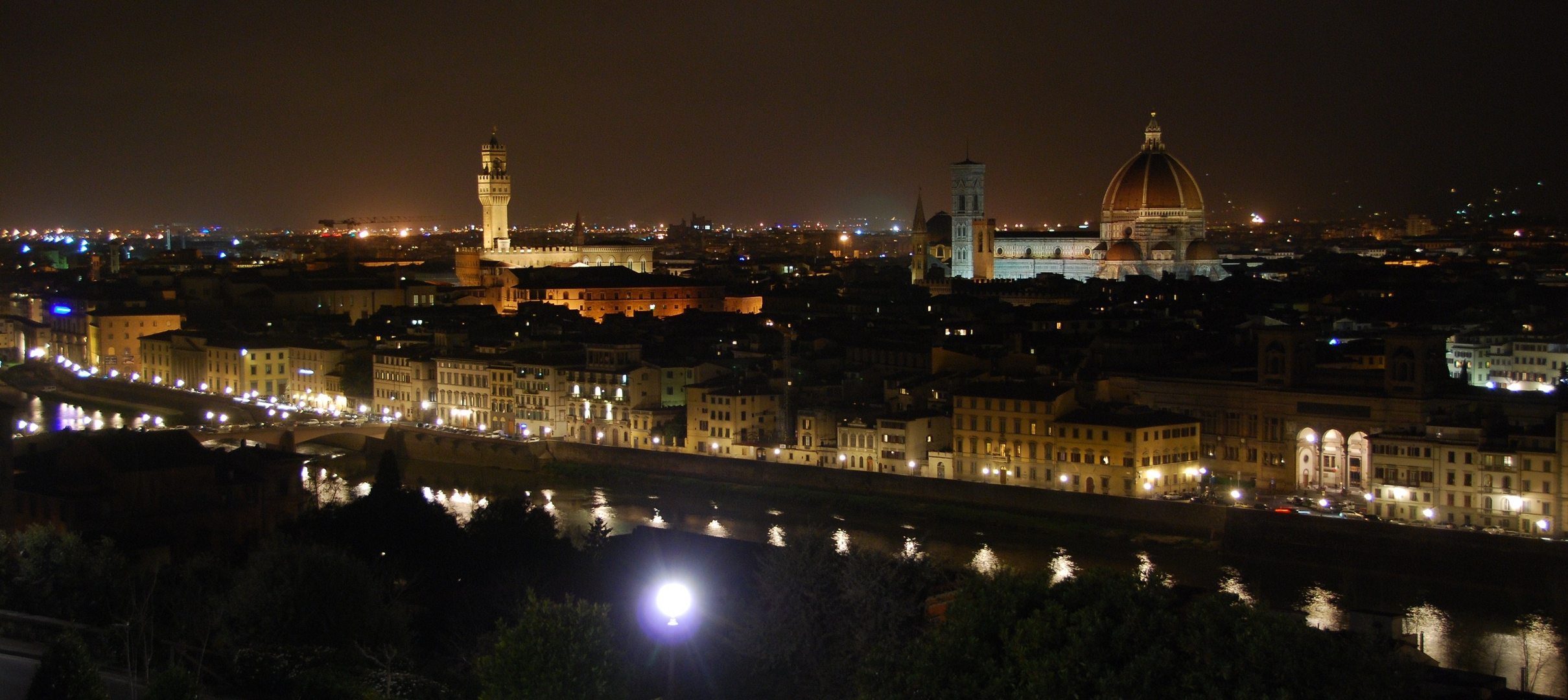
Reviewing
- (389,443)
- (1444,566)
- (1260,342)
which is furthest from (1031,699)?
(389,443)

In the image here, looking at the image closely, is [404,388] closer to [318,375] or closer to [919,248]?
[318,375]

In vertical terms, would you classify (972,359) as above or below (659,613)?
above

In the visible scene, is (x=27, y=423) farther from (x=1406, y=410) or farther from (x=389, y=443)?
(x=1406, y=410)

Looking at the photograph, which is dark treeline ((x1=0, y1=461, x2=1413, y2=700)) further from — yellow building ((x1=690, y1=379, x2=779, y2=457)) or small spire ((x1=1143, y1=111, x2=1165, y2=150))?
small spire ((x1=1143, y1=111, x2=1165, y2=150))

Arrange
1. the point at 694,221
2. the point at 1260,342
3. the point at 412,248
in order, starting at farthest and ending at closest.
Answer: the point at 694,221 → the point at 412,248 → the point at 1260,342

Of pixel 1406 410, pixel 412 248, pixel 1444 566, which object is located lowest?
pixel 1444 566

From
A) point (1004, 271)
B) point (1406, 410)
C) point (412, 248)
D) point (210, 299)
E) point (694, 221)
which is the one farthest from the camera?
point (694, 221)

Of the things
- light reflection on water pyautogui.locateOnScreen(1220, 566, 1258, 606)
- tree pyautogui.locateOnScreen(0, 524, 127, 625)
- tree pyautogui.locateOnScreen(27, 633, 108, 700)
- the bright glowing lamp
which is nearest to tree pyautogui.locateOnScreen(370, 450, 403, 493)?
tree pyautogui.locateOnScreen(0, 524, 127, 625)
